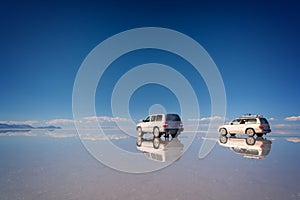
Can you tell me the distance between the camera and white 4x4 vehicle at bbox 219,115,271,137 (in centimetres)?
1827

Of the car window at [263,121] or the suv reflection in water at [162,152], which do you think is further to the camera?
the car window at [263,121]

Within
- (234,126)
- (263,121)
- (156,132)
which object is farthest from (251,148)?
(156,132)

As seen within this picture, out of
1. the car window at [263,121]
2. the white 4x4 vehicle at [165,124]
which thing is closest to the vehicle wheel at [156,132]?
the white 4x4 vehicle at [165,124]

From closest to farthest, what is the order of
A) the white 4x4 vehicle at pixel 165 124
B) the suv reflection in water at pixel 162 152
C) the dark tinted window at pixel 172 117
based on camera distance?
the suv reflection in water at pixel 162 152, the white 4x4 vehicle at pixel 165 124, the dark tinted window at pixel 172 117

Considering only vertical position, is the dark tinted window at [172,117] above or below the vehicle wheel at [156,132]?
above

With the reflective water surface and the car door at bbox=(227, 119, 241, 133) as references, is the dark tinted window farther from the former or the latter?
the reflective water surface

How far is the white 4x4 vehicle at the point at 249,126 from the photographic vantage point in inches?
719

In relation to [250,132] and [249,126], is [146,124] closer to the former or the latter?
[249,126]

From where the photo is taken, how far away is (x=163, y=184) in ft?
18.1

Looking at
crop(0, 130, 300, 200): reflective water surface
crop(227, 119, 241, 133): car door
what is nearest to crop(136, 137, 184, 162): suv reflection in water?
crop(0, 130, 300, 200): reflective water surface

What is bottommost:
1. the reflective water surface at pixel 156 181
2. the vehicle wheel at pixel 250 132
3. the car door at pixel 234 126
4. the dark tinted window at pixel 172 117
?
the reflective water surface at pixel 156 181

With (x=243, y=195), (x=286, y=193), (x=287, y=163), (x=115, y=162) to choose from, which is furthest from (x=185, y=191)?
(x=287, y=163)

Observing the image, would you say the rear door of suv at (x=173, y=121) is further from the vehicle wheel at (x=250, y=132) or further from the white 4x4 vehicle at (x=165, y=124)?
the vehicle wheel at (x=250, y=132)

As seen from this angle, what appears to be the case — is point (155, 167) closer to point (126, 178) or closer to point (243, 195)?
point (126, 178)
